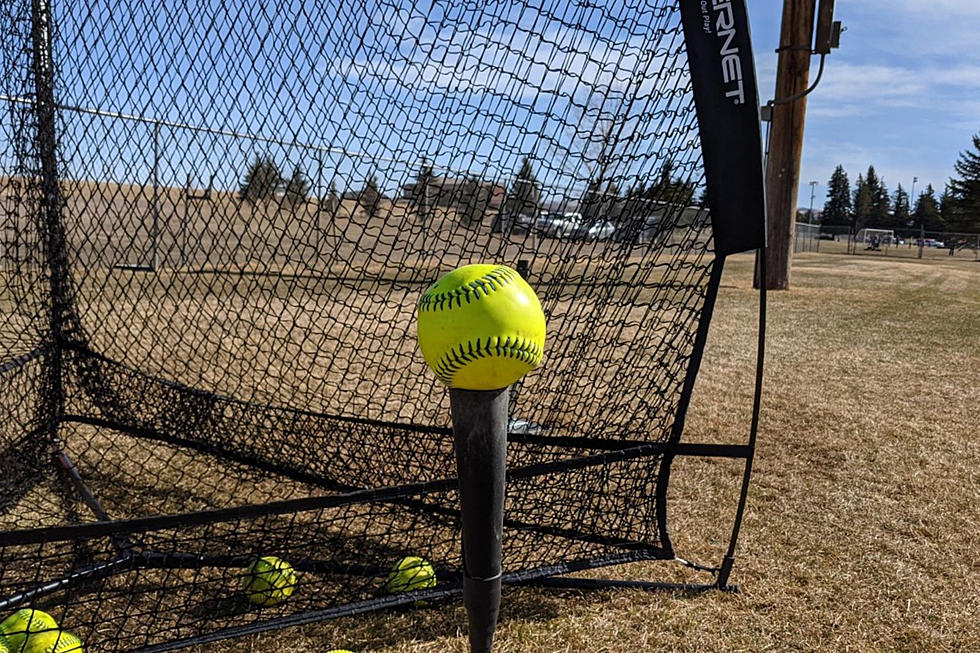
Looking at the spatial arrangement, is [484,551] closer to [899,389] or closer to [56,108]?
[56,108]

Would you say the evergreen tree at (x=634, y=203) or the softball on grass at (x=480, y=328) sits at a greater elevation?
the evergreen tree at (x=634, y=203)

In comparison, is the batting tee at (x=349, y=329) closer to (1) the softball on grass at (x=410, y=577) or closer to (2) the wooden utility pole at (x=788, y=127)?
(1) the softball on grass at (x=410, y=577)

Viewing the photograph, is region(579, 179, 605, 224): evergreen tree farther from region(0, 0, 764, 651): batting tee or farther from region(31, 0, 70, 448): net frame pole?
region(31, 0, 70, 448): net frame pole

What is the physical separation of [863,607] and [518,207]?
2.07 metres

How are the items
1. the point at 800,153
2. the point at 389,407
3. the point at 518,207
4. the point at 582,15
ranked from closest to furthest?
Answer: the point at 582,15
the point at 518,207
the point at 389,407
the point at 800,153

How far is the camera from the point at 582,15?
265 cm

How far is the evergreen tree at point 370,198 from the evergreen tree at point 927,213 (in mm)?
80876

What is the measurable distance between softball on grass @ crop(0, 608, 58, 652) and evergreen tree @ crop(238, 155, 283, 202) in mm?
2032

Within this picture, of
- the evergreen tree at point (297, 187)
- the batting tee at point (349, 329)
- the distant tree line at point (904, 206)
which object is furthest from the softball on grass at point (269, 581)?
the distant tree line at point (904, 206)

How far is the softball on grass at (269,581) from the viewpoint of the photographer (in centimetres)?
270

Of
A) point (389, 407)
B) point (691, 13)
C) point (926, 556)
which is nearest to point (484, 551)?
point (691, 13)

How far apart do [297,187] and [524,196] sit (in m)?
1.17

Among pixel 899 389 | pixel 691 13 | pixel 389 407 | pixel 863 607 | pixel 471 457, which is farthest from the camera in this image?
pixel 899 389

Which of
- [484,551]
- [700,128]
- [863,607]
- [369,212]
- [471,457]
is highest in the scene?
[700,128]
